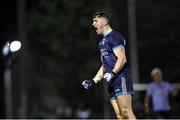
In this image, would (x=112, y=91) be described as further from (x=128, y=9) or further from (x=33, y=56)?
(x=33, y=56)

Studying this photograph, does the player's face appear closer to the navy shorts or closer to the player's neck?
the player's neck

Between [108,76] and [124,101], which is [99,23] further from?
[124,101]

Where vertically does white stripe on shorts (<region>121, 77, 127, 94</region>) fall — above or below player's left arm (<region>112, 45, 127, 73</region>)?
below

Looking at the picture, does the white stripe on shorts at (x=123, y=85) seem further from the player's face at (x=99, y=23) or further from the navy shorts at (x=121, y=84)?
the player's face at (x=99, y=23)

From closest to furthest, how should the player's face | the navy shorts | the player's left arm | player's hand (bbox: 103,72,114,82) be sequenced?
1. player's hand (bbox: 103,72,114,82)
2. the player's left arm
3. the navy shorts
4. the player's face

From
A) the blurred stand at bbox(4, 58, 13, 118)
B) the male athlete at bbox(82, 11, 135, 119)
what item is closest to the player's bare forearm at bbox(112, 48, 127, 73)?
the male athlete at bbox(82, 11, 135, 119)

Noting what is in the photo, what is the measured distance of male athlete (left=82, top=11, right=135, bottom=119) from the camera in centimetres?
981

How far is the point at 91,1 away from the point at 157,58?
326 centimetres

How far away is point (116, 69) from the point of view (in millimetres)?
9758

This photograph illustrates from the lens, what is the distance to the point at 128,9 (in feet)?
64.8

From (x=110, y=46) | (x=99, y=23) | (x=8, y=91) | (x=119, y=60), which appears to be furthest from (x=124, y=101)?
(x=8, y=91)

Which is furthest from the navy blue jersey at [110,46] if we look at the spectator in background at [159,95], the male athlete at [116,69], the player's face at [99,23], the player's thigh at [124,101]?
the spectator in background at [159,95]

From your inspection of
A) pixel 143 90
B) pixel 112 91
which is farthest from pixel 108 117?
pixel 112 91

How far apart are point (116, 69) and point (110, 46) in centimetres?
34
